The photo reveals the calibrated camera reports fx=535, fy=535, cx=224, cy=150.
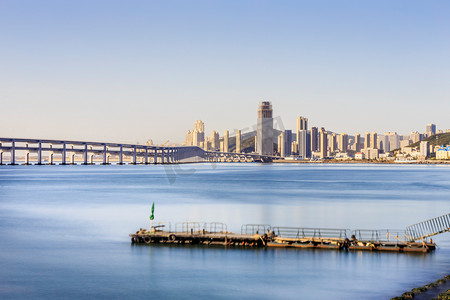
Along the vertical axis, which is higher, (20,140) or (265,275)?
(20,140)

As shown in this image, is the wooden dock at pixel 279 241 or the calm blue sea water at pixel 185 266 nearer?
the calm blue sea water at pixel 185 266

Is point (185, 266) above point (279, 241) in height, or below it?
below

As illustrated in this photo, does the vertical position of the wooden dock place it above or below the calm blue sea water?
above

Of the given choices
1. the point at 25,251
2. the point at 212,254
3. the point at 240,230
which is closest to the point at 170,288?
the point at 212,254

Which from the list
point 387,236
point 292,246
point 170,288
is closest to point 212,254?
point 292,246

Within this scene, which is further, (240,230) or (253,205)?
(253,205)

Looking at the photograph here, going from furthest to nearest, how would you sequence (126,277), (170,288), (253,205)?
(253,205) < (126,277) < (170,288)

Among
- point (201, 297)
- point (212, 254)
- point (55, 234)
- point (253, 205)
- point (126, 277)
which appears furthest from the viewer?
point (253, 205)

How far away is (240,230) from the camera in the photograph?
127ft

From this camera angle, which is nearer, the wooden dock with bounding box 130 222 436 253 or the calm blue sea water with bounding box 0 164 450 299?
the calm blue sea water with bounding box 0 164 450 299

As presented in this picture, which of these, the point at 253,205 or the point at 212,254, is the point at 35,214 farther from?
the point at 212,254

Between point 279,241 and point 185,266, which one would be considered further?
point 279,241

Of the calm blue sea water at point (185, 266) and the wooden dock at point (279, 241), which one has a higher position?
the wooden dock at point (279, 241)

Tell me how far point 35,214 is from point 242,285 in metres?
32.5
